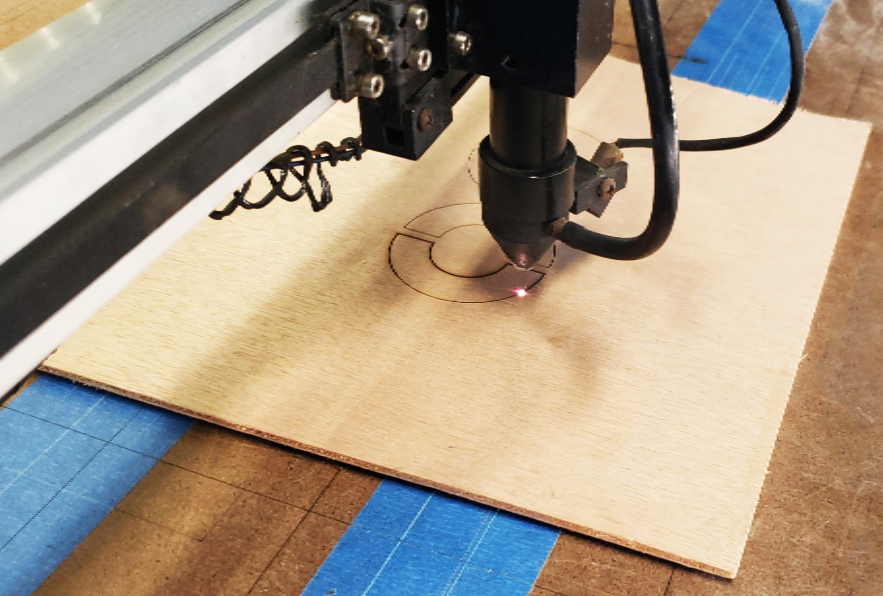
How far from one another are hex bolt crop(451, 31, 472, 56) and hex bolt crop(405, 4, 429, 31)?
4cm

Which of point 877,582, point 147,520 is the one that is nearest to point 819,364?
point 877,582

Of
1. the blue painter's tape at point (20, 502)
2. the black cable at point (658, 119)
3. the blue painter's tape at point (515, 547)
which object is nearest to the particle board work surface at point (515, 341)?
the blue painter's tape at point (515, 547)

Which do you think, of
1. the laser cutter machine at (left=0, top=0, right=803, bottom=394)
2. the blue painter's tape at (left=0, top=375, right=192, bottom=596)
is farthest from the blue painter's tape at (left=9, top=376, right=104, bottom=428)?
the laser cutter machine at (left=0, top=0, right=803, bottom=394)

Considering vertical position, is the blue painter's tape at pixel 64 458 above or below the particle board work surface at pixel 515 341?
below

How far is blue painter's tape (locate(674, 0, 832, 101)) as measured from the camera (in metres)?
1.68

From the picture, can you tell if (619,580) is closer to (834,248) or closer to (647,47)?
(647,47)

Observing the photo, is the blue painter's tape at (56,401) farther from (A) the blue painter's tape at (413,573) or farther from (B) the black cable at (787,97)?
(B) the black cable at (787,97)

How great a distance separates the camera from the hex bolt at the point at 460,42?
2.58 feet

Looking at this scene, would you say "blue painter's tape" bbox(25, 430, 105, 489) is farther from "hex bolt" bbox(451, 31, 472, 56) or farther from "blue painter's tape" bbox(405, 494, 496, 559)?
"hex bolt" bbox(451, 31, 472, 56)

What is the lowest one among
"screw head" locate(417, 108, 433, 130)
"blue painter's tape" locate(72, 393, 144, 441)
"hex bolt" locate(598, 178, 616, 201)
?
"blue painter's tape" locate(72, 393, 144, 441)

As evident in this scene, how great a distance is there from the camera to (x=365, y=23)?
2.27 ft

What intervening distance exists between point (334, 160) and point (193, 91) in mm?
331

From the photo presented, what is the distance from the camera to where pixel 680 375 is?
3.61 ft

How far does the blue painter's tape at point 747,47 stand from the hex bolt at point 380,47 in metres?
1.10
